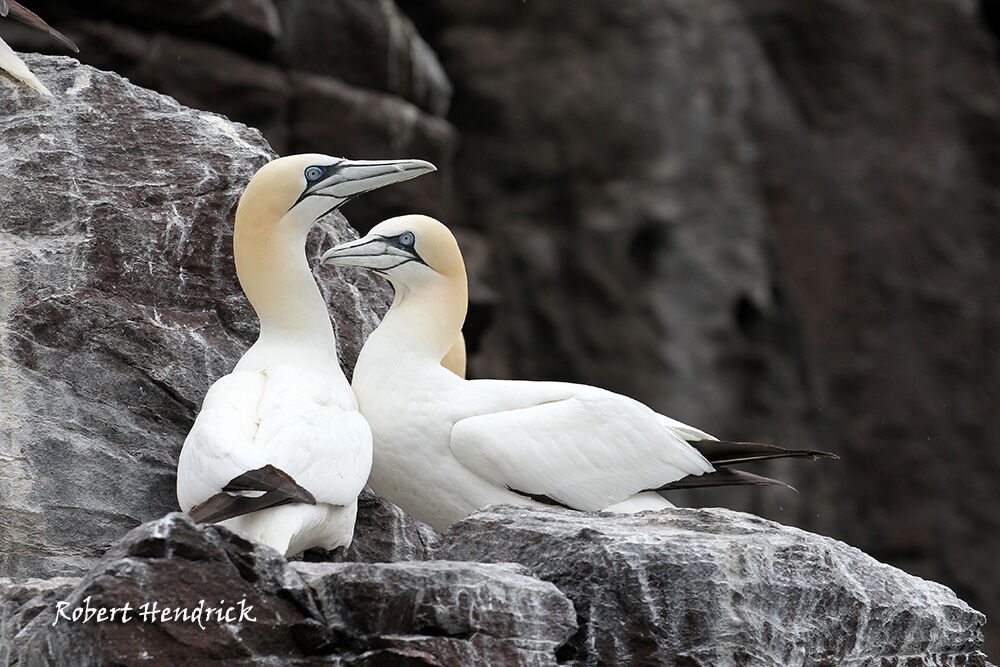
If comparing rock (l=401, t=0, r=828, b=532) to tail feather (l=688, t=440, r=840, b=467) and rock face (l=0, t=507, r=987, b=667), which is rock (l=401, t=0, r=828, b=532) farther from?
rock face (l=0, t=507, r=987, b=667)

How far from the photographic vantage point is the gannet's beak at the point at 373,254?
5.54 meters

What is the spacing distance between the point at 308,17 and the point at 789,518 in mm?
6552

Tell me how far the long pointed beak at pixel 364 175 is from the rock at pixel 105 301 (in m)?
0.59

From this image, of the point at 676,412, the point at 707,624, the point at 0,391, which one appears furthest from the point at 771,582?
the point at 676,412

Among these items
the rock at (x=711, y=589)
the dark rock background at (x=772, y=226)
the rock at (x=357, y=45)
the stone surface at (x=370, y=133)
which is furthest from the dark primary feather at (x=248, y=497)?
the dark rock background at (x=772, y=226)

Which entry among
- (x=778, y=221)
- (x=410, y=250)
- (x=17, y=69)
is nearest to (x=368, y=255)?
(x=410, y=250)

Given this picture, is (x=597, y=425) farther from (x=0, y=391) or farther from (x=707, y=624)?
(x=0, y=391)

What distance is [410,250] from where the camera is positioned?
570 centimetres

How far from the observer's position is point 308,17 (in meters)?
10.5

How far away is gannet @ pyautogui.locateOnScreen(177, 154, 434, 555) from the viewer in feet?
13.9

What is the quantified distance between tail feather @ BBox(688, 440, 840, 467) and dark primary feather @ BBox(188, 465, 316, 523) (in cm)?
182

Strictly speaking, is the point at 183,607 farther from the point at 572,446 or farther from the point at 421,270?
the point at 421,270

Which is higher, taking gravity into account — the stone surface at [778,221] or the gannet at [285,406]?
the gannet at [285,406]

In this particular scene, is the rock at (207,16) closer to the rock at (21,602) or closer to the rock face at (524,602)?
the rock face at (524,602)
